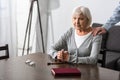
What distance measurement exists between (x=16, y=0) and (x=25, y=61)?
222cm

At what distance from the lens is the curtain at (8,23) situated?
397cm

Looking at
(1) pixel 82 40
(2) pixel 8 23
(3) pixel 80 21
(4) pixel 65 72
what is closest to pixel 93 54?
(1) pixel 82 40

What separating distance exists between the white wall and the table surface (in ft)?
6.43

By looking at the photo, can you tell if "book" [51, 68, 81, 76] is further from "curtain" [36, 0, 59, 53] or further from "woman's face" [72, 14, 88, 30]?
"curtain" [36, 0, 59, 53]

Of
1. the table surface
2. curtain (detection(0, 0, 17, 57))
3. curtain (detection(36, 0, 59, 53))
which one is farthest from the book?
curtain (detection(36, 0, 59, 53))

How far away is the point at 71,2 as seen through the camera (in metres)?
4.32

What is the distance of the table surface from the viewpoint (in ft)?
5.70

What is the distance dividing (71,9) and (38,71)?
103 inches

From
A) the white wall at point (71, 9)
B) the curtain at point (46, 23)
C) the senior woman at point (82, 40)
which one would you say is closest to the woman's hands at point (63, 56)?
the senior woman at point (82, 40)

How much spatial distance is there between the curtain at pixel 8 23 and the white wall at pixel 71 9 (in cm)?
82

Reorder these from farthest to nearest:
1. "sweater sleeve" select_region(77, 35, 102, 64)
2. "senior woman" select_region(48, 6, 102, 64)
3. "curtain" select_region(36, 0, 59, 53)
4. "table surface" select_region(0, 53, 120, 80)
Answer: "curtain" select_region(36, 0, 59, 53) → "senior woman" select_region(48, 6, 102, 64) → "sweater sleeve" select_region(77, 35, 102, 64) → "table surface" select_region(0, 53, 120, 80)

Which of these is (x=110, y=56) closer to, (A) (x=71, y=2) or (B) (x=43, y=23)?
(A) (x=71, y=2)

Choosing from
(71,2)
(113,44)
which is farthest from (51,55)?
(71,2)

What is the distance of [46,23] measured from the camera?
4.71 meters
